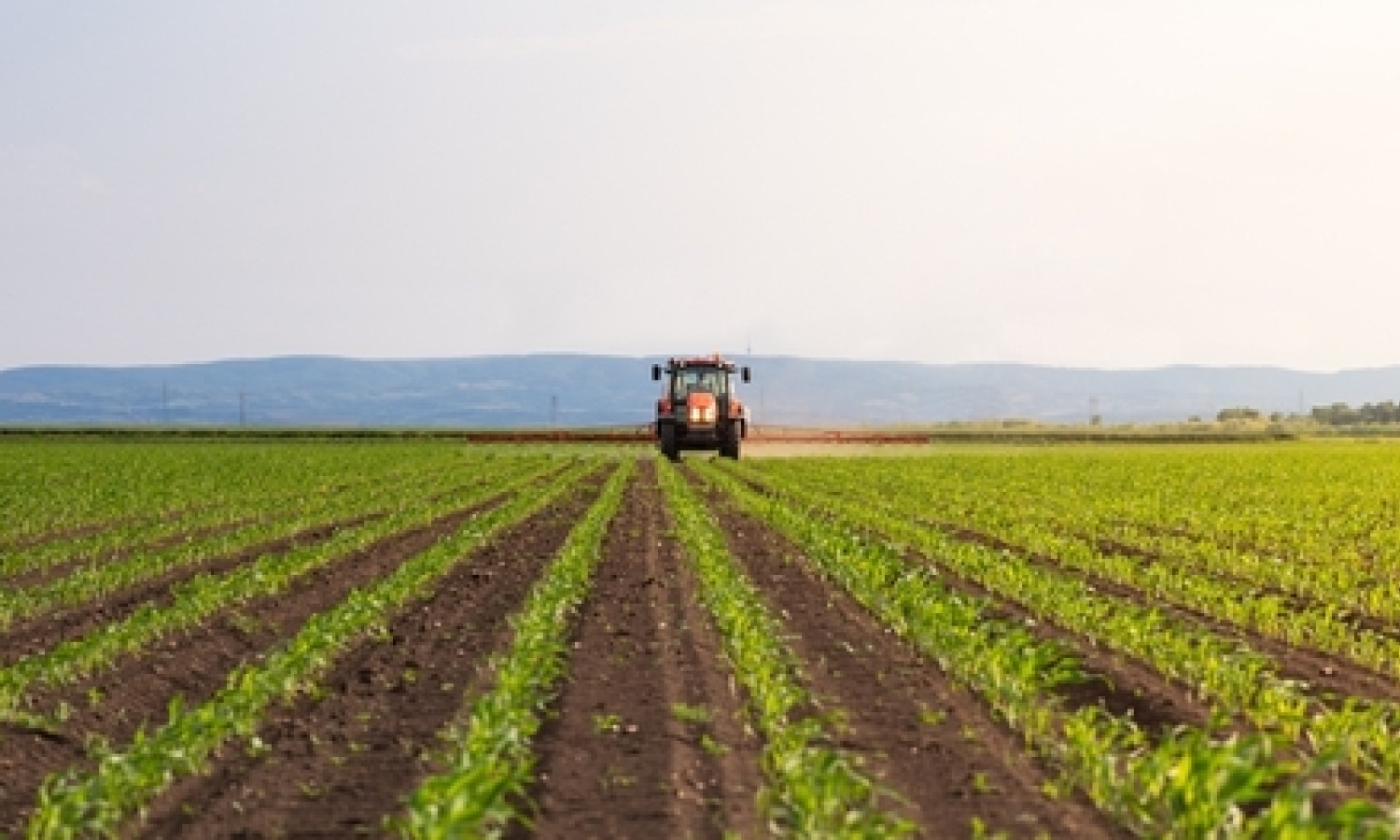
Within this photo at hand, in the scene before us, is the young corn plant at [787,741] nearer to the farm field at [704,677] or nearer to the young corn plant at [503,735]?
the farm field at [704,677]

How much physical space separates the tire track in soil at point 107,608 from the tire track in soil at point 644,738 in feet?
13.5

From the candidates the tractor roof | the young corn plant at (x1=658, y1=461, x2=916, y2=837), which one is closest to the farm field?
the young corn plant at (x1=658, y1=461, x2=916, y2=837)

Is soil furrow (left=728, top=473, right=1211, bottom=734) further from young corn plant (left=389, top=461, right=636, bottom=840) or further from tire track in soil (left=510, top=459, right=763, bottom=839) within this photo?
young corn plant (left=389, top=461, right=636, bottom=840)

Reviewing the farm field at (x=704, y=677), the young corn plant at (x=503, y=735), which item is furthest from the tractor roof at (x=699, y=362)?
the young corn plant at (x=503, y=735)

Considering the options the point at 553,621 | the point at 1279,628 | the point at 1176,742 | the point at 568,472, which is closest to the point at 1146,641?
the point at 1279,628

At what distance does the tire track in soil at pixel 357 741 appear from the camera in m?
7.41

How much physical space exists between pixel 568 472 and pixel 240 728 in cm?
3225

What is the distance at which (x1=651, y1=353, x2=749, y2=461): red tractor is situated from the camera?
139 ft

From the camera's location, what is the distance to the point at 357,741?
358 inches

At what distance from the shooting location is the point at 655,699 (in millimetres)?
10062

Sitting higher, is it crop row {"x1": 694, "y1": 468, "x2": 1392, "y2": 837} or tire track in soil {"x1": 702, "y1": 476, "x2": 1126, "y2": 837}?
crop row {"x1": 694, "y1": 468, "x2": 1392, "y2": 837}

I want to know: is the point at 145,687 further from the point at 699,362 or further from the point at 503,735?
the point at 699,362

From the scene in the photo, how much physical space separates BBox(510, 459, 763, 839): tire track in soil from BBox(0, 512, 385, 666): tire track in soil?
13.5ft

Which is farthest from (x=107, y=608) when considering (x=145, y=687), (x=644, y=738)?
(x=644, y=738)
